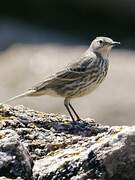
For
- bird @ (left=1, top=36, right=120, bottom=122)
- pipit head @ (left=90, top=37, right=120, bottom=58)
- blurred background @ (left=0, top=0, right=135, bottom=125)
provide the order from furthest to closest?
1. blurred background @ (left=0, top=0, right=135, bottom=125)
2. pipit head @ (left=90, top=37, right=120, bottom=58)
3. bird @ (left=1, top=36, right=120, bottom=122)

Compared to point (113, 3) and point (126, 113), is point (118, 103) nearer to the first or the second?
point (126, 113)

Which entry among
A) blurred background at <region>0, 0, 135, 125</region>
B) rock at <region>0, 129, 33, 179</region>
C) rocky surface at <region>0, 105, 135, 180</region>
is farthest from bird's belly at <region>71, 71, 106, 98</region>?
blurred background at <region>0, 0, 135, 125</region>

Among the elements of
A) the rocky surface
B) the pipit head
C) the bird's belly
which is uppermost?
the pipit head

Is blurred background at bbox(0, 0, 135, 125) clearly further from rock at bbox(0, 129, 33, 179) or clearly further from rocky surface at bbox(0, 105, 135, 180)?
rock at bbox(0, 129, 33, 179)

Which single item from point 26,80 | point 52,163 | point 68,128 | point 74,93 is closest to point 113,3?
point 26,80

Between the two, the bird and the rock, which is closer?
the rock

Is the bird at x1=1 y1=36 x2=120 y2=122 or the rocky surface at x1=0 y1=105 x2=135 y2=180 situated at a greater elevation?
the bird at x1=1 y1=36 x2=120 y2=122

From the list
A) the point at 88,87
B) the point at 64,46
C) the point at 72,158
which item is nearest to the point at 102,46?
the point at 88,87

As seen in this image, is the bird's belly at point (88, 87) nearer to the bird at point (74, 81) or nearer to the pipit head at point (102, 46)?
the bird at point (74, 81)

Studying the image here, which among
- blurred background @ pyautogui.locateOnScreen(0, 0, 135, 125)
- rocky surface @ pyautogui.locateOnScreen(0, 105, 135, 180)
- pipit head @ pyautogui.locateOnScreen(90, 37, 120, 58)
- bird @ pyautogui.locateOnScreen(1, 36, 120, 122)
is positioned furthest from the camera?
blurred background @ pyautogui.locateOnScreen(0, 0, 135, 125)
